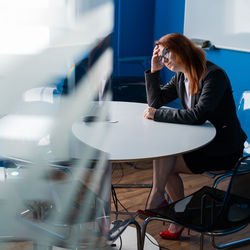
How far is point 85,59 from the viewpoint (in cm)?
404

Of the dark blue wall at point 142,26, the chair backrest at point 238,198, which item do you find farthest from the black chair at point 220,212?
the dark blue wall at point 142,26

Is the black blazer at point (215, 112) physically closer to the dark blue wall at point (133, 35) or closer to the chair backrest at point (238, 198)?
the chair backrest at point (238, 198)

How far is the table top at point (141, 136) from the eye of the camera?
5.72 ft

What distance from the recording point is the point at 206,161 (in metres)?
2.25

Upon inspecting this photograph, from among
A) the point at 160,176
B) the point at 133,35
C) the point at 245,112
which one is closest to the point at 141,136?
the point at 160,176

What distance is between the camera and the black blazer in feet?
7.11

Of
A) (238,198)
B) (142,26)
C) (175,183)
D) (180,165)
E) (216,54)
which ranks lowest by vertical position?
(175,183)

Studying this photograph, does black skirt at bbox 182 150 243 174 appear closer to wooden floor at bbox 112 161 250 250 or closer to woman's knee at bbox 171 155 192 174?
woman's knee at bbox 171 155 192 174

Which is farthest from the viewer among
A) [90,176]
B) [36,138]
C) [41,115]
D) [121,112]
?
[41,115]

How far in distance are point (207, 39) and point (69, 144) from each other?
7.23 feet

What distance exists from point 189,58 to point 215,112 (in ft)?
1.08

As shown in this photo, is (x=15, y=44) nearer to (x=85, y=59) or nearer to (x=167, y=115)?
(x=85, y=59)

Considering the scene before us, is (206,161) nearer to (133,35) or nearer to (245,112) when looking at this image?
(245,112)

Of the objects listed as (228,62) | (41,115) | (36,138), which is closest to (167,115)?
(36,138)
